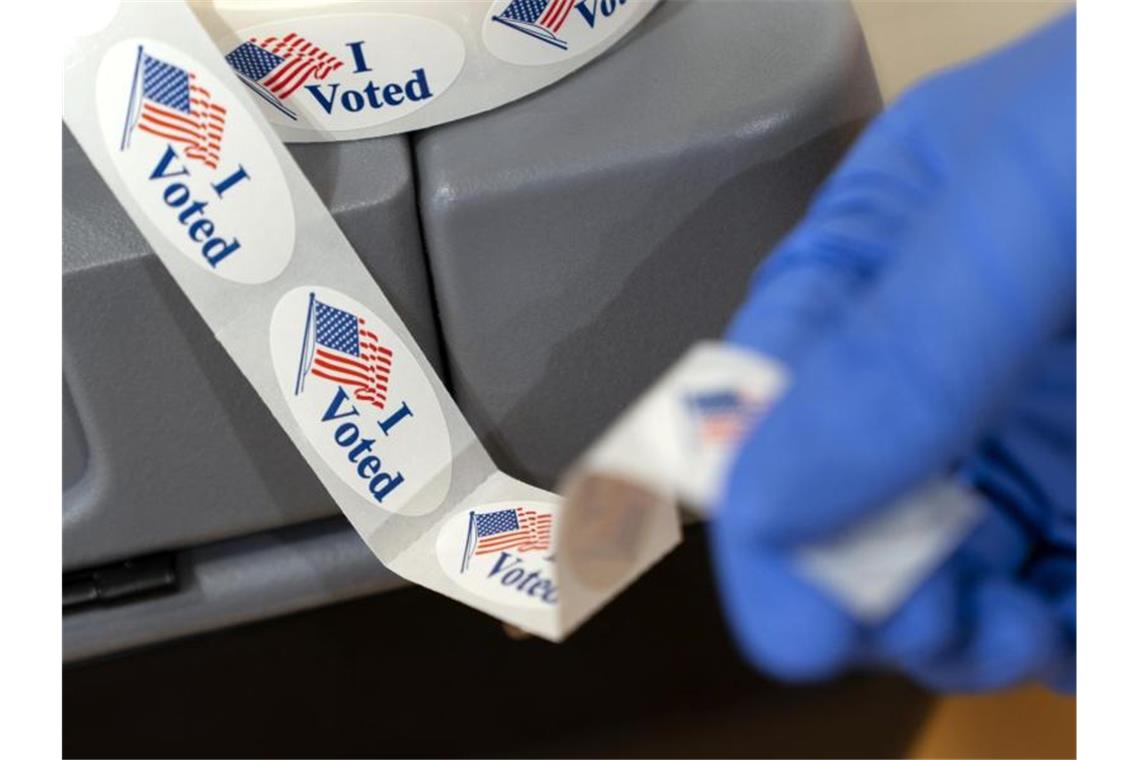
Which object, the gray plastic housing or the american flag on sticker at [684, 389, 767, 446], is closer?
the american flag on sticker at [684, 389, 767, 446]

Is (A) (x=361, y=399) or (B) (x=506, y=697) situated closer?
(A) (x=361, y=399)

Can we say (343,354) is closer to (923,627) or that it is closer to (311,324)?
(311,324)

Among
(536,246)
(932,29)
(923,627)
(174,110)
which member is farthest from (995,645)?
(932,29)

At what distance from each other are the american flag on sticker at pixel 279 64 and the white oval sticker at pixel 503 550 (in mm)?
226

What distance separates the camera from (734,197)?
2.12 ft

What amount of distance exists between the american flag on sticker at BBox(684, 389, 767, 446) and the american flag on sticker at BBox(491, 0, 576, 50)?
31 centimetres

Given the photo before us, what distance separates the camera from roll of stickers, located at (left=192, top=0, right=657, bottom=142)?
625 mm

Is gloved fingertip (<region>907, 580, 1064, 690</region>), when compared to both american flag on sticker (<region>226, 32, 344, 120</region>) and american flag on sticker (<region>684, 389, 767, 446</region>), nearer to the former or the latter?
american flag on sticker (<region>684, 389, 767, 446</region>)

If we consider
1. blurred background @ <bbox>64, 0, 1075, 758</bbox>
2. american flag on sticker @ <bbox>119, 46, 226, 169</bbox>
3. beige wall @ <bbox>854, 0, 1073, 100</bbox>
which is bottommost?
blurred background @ <bbox>64, 0, 1075, 758</bbox>

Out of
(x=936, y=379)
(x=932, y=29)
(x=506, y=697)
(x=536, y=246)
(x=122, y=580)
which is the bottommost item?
(x=506, y=697)

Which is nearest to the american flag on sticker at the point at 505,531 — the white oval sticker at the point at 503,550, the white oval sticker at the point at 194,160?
the white oval sticker at the point at 503,550

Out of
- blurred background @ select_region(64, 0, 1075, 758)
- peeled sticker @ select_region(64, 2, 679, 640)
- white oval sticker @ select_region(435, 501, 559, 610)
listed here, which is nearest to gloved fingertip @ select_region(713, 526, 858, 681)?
peeled sticker @ select_region(64, 2, 679, 640)

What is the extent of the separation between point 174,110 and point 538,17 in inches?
6.7

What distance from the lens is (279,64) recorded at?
634mm
